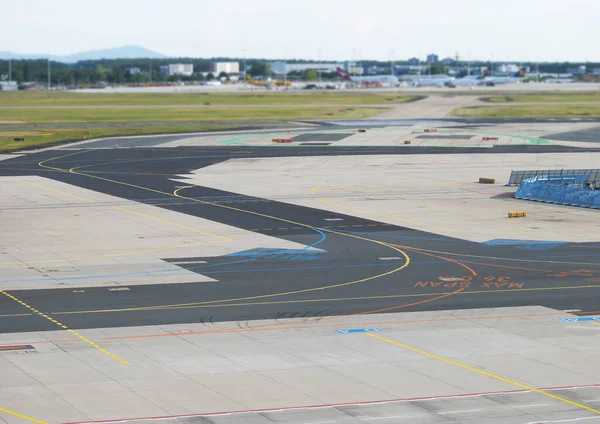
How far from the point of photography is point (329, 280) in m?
47.0

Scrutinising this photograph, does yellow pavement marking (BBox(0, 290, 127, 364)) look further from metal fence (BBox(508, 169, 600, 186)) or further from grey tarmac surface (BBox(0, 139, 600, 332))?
metal fence (BBox(508, 169, 600, 186))

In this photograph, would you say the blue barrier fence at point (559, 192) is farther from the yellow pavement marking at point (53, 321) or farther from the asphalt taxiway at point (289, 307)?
the yellow pavement marking at point (53, 321)

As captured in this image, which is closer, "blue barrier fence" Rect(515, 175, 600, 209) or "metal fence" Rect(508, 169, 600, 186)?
"blue barrier fence" Rect(515, 175, 600, 209)

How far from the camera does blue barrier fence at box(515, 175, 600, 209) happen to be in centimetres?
7238

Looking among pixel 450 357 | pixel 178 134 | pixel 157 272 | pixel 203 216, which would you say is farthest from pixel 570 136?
pixel 450 357

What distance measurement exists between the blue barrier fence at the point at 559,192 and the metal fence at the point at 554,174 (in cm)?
93

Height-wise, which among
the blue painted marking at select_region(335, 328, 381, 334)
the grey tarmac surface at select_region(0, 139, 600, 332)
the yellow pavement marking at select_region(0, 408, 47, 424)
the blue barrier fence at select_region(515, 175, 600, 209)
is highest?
the blue barrier fence at select_region(515, 175, 600, 209)

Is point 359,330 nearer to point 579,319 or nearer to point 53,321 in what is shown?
point 579,319

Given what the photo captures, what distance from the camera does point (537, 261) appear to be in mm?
52000

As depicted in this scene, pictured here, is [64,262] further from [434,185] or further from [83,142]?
[83,142]

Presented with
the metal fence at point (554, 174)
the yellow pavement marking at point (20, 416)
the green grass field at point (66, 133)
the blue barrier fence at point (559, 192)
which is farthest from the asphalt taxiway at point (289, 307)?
the green grass field at point (66, 133)

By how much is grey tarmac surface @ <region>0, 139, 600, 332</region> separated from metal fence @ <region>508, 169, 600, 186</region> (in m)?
23.0

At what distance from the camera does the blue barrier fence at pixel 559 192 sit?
7238 centimetres

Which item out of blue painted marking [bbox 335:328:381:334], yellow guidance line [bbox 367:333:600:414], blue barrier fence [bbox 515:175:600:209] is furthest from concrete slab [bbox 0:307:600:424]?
blue barrier fence [bbox 515:175:600:209]
